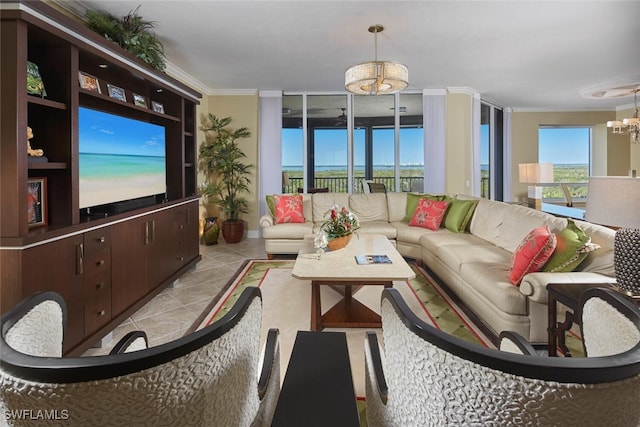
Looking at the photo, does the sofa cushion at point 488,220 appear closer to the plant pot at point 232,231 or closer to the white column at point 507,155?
the plant pot at point 232,231

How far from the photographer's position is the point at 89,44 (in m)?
2.42

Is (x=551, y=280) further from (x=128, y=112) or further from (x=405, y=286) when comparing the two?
(x=128, y=112)

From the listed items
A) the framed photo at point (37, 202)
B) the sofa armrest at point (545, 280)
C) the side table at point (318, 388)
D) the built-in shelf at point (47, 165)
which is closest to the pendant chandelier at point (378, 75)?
the sofa armrest at point (545, 280)

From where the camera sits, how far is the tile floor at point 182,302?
271 centimetres

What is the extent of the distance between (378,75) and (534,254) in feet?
6.85

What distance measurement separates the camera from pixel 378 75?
3482mm

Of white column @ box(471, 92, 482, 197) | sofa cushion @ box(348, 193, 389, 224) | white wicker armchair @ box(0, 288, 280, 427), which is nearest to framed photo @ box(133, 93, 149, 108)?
white wicker armchair @ box(0, 288, 280, 427)

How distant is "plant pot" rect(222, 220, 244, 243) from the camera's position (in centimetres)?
600

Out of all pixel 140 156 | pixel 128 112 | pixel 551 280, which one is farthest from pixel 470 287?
pixel 128 112

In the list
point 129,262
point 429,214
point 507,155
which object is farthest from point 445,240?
point 507,155

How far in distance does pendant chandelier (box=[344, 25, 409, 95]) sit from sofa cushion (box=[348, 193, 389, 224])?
6.53 ft

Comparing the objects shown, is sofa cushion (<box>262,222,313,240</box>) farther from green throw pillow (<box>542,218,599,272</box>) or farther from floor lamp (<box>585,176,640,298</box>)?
floor lamp (<box>585,176,640,298</box>)

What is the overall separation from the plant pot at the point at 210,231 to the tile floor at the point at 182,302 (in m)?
0.57

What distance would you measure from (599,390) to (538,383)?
0.09 m
